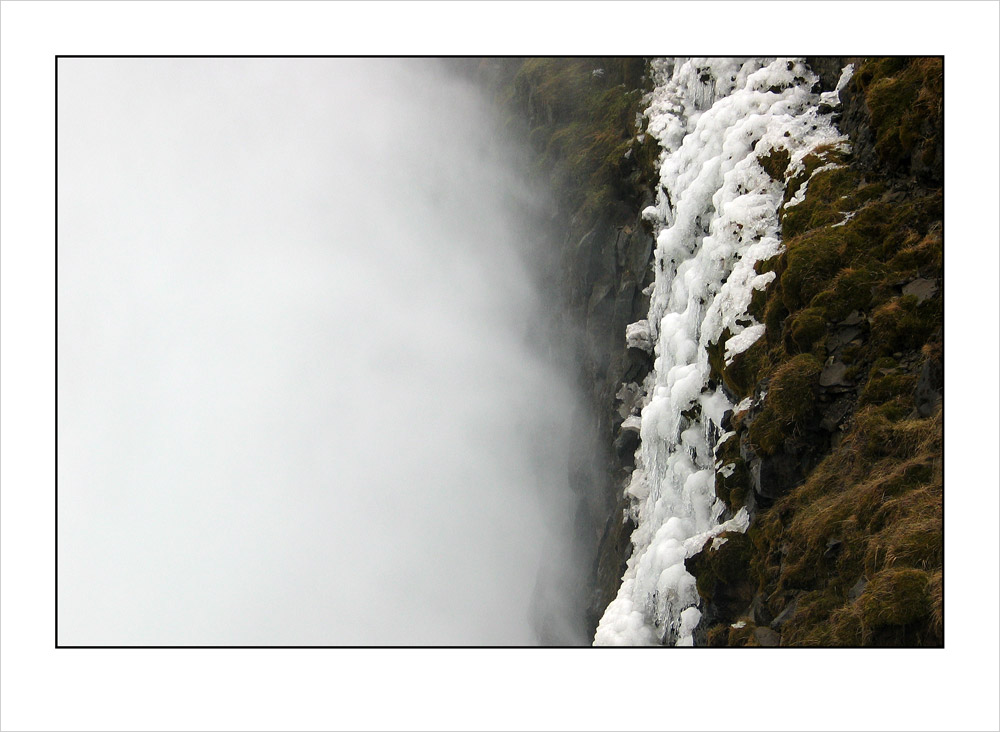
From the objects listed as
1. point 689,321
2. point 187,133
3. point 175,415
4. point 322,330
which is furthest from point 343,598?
point 175,415

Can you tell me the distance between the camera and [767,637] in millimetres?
7488

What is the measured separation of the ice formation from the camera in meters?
9.80

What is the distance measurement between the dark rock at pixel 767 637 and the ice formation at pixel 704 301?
1.56 m

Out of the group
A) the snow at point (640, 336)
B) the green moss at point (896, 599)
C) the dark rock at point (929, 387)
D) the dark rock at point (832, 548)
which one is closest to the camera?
the green moss at point (896, 599)

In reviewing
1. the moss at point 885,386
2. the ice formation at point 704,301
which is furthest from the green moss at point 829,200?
the moss at point 885,386

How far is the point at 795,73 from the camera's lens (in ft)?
35.6

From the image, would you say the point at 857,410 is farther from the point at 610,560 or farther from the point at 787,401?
the point at 610,560

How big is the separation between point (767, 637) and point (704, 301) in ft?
17.6

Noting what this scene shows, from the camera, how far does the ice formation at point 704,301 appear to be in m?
9.80

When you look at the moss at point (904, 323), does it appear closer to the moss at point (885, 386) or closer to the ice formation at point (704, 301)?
the moss at point (885, 386)

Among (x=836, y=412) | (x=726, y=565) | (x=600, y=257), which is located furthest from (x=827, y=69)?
(x=600, y=257)

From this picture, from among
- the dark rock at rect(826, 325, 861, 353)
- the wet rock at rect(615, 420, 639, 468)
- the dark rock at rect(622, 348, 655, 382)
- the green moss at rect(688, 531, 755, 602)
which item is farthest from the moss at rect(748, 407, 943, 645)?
the dark rock at rect(622, 348, 655, 382)

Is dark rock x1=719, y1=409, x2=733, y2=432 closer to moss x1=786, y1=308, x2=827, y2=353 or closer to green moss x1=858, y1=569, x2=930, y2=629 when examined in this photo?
moss x1=786, y1=308, x2=827, y2=353
